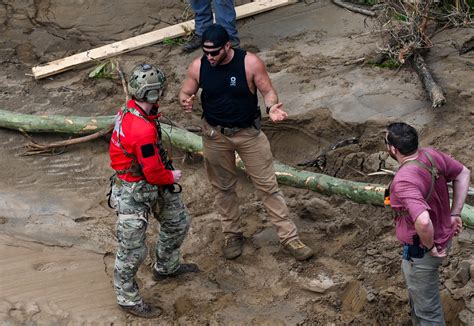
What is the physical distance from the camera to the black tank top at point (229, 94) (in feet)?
20.6

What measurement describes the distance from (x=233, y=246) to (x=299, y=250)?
2.04 ft

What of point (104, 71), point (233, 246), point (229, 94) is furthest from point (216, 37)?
point (104, 71)

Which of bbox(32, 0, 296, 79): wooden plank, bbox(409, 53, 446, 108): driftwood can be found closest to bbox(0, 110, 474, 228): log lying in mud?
bbox(32, 0, 296, 79): wooden plank

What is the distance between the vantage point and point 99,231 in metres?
7.44

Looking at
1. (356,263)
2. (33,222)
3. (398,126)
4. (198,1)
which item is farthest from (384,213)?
(198,1)

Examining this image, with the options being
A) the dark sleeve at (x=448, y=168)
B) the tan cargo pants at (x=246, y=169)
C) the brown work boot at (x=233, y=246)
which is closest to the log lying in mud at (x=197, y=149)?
the tan cargo pants at (x=246, y=169)

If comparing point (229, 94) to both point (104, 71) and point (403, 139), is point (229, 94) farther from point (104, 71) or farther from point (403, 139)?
point (104, 71)

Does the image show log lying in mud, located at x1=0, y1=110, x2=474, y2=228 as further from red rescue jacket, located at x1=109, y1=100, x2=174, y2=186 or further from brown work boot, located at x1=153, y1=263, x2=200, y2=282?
red rescue jacket, located at x1=109, y1=100, x2=174, y2=186

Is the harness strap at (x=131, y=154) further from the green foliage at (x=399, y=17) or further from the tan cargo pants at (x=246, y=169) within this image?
the green foliage at (x=399, y=17)

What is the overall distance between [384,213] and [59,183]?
3413 millimetres

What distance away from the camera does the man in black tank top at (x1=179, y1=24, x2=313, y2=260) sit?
6254mm

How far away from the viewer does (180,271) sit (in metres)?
6.72

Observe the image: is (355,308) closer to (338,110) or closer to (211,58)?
(211,58)

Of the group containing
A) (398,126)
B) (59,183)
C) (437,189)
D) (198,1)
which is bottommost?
(59,183)
